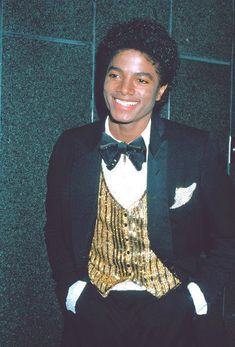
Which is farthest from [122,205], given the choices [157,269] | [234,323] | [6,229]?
[234,323]

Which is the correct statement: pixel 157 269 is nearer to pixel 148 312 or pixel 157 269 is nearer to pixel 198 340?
pixel 148 312

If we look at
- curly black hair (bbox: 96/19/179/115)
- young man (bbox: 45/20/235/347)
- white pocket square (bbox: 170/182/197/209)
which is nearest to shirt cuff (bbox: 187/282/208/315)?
young man (bbox: 45/20/235/347)

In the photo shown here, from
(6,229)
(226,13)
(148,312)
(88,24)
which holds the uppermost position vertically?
(226,13)

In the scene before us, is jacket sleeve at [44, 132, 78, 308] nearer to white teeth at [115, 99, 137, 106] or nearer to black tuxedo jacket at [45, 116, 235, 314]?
black tuxedo jacket at [45, 116, 235, 314]

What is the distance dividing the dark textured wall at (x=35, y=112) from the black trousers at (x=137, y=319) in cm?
53

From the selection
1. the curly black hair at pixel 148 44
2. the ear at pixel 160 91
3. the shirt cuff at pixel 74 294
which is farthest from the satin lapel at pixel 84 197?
the curly black hair at pixel 148 44

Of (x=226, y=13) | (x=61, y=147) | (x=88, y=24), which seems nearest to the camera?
(x=61, y=147)

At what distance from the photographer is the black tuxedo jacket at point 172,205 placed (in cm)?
248

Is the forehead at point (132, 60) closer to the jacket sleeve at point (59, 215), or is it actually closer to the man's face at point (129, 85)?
the man's face at point (129, 85)

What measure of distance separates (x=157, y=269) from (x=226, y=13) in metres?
2.07

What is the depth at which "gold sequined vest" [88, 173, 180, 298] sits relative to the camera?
2.46 m

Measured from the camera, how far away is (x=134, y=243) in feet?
8.10

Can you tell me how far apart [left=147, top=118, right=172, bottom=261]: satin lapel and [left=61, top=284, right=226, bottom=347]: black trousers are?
259 millimetres

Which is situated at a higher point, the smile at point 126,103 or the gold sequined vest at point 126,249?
the smile at point 126,103
